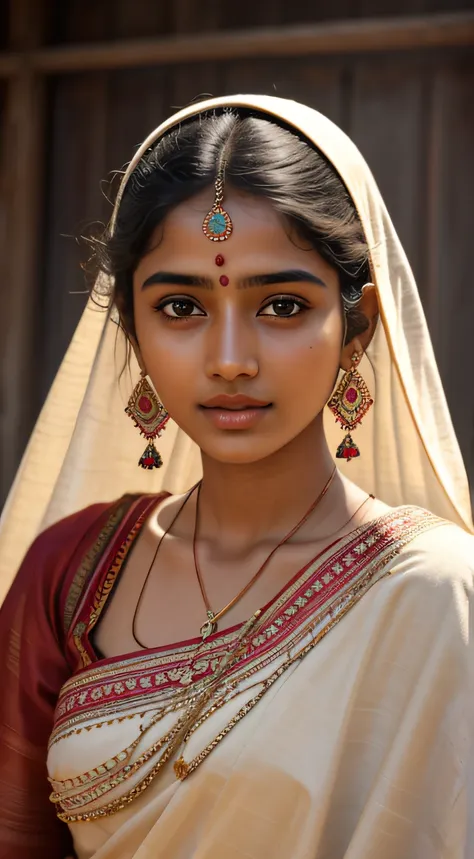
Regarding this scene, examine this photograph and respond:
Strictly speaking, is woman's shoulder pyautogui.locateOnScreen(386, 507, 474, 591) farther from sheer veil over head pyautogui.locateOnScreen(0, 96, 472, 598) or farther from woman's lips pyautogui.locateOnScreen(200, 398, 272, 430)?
woman's lips pyautogui.locateOnScreen(200, 398, 272, 430)

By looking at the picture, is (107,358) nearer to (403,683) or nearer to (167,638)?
(167,638)

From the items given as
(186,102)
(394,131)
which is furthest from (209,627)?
(186,102)

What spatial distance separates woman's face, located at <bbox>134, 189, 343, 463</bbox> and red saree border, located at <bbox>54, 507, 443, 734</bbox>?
0.19 meters

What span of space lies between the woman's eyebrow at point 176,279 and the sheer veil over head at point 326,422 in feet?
0.58

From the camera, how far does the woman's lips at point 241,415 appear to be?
1.45m

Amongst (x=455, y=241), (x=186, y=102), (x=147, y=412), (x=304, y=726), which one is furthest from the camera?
(x=186, y=102)

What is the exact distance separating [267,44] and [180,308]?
4.62ft

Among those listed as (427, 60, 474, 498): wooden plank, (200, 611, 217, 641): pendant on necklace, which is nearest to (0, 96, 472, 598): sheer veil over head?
(200, 611, 217, 641): pendant on necklace

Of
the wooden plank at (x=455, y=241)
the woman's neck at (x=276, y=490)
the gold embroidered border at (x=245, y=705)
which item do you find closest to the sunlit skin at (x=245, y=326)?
the woman's neck at (x=276, y=490)

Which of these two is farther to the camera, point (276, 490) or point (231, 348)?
point (276, 490)

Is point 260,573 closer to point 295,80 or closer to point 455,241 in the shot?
point 455,241

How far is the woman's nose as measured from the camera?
1.42 metres

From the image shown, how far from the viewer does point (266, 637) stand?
151 cm

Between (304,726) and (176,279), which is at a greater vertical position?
(176,279)
